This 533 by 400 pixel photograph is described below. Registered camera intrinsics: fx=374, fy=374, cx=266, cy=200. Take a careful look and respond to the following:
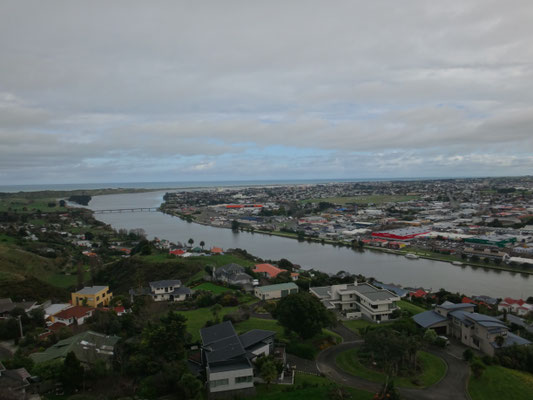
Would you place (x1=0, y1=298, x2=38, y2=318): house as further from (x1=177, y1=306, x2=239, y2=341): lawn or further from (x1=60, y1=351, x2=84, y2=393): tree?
(x1=60, y1=351, x2=84, y2=393): tree

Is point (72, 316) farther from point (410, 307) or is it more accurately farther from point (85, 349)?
point (410, 307)

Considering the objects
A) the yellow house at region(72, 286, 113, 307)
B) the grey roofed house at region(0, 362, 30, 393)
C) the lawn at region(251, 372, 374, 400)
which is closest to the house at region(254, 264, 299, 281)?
the yellow house at region(72, 286, 113, 307)

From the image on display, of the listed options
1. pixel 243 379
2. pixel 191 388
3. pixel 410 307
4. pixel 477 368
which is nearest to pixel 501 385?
pixel 477 368

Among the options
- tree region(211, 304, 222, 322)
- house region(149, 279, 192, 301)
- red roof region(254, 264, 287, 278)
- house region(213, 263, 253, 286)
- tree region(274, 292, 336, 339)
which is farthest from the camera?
red roof region(254, 264, 287, 278)

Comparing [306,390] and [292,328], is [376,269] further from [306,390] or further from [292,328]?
[306,390]

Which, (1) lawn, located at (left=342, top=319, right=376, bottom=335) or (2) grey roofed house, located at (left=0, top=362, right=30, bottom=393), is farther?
(1) lawn, located at (left=342, top=319, right=376, bottom=335)

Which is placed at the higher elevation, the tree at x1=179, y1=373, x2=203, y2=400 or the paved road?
the tree at x1=179, y1=373, x2=203, y2=400
